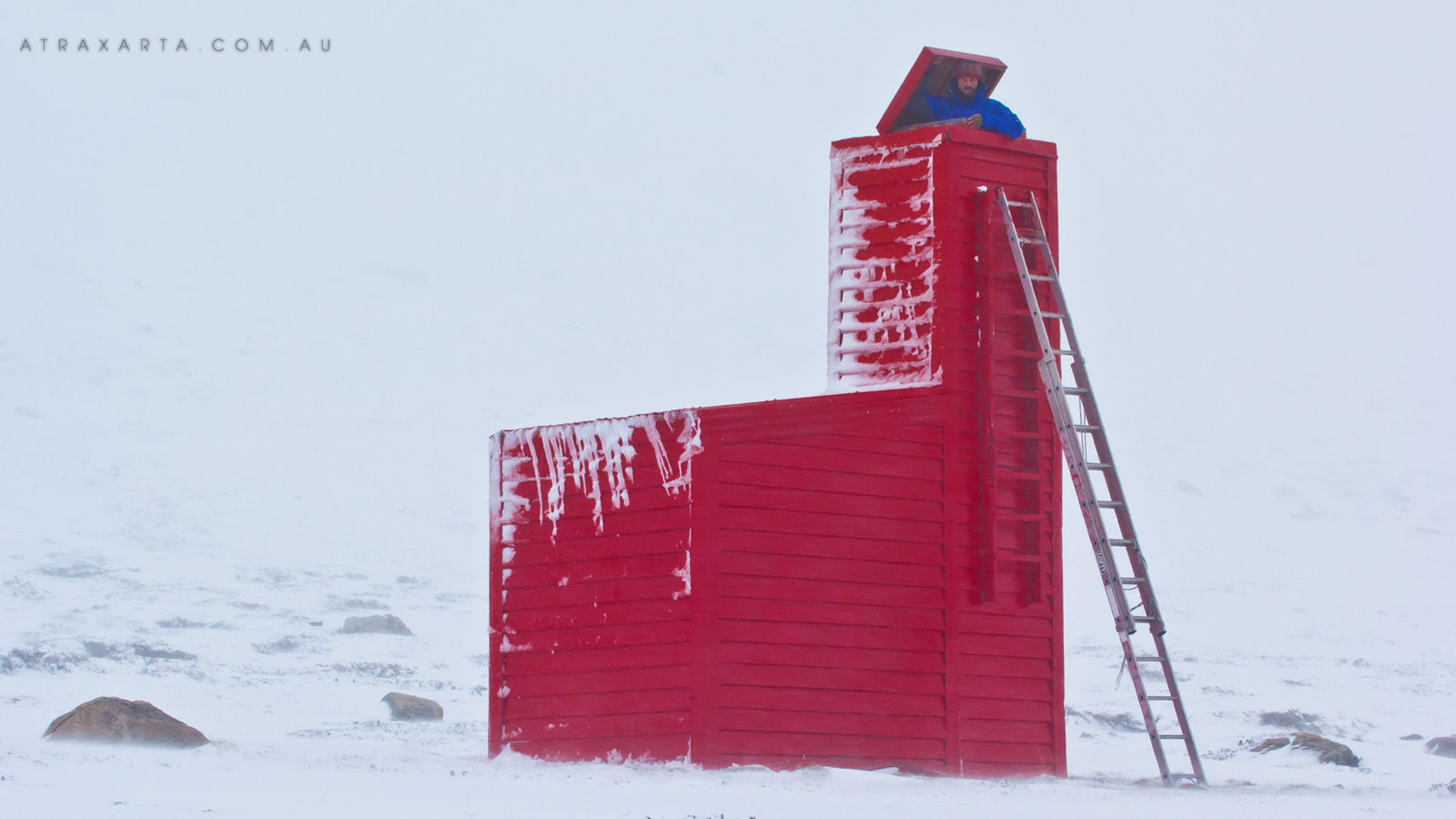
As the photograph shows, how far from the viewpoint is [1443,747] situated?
70.1ft

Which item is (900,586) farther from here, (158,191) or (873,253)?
(158,191)

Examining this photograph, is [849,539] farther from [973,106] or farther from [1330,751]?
[1330,751]

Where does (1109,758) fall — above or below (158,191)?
below

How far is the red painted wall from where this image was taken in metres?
12.2

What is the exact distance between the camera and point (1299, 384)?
66.9 metres

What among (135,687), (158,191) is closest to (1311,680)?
(135,687)

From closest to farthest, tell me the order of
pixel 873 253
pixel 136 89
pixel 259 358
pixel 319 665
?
pixel 873 253 → pixel 319 665 → pixel 259 358 → pixel 136 89

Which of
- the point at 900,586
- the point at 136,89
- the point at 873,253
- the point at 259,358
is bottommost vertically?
the point at 900,586

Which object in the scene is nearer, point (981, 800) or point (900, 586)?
point (981, 800)

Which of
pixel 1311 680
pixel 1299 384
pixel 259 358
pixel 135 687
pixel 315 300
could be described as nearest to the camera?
pixel 135 687

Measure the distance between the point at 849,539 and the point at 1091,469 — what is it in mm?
2004

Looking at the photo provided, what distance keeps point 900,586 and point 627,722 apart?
8.18 feet

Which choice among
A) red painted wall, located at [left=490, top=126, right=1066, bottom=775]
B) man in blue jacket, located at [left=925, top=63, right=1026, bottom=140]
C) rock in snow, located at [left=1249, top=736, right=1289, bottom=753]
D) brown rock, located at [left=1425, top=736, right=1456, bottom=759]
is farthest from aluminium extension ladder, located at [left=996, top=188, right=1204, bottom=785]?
brown rock, located at [left=1425, top=736, right=1456, bottom=759]

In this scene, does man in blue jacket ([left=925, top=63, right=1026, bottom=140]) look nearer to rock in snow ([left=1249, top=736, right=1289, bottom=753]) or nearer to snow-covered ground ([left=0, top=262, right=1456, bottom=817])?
snow-covered ground ([left=0, top=262, right=1456, bottom=817])
